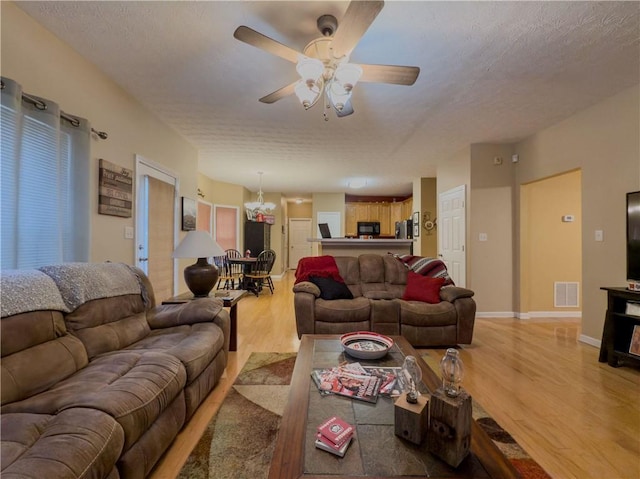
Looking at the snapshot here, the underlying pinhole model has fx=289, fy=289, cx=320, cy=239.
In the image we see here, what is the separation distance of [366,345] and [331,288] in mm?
1557

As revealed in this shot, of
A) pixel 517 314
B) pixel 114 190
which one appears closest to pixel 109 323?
pixel 114 190

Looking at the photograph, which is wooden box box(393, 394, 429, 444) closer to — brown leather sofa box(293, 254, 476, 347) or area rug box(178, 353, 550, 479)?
area rug box(178, 353, 550, 479)

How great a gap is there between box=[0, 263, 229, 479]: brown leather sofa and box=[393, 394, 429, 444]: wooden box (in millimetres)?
1035

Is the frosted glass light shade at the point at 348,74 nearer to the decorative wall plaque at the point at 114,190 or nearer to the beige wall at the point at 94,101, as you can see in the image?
the beige wall at the point at 94,101

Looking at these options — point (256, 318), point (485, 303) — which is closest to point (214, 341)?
point (256, 318)

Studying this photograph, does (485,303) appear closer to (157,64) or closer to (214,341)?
(214,341)

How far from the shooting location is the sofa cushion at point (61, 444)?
2.81 feet

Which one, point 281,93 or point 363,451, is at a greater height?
point 281,93

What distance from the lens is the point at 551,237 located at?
4.37 meters

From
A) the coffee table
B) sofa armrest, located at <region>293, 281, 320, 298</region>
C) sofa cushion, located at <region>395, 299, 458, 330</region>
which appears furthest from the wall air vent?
the coffee table

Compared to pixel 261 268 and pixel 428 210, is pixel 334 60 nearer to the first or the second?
pixel 261 268

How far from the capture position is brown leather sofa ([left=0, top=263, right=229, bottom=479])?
38.6 inches

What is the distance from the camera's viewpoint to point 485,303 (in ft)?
14.3

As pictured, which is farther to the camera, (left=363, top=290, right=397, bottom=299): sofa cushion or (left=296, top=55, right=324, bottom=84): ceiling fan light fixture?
(left=363, top=290, right=397, bottom=299): sofa cushion
